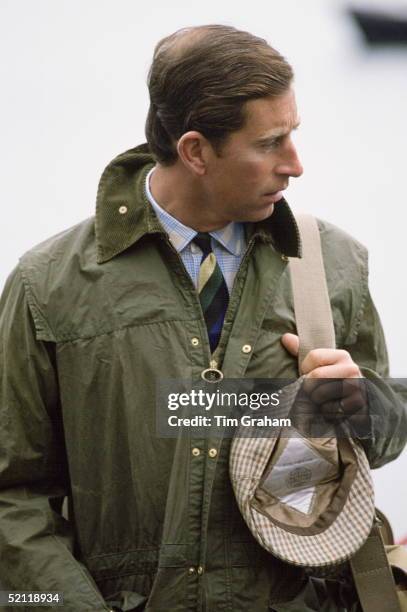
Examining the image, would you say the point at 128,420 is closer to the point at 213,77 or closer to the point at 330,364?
the point at 330,364

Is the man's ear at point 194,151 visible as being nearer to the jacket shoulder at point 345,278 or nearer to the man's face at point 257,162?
the man's face at point 257,162

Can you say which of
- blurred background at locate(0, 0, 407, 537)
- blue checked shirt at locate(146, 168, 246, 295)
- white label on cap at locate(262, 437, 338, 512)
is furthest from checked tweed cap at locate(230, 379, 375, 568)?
blurred background at locate(0, 0, 407, 537)

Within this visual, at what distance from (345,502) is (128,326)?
1.64ft

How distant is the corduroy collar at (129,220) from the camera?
2.16 m

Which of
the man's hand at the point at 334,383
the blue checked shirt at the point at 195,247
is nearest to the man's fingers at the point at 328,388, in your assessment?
the man's hand at the point at 334,383

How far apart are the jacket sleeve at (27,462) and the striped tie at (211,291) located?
0.30 metres

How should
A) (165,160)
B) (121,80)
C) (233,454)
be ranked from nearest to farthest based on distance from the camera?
(233,454) < (165,160) < (121,80)

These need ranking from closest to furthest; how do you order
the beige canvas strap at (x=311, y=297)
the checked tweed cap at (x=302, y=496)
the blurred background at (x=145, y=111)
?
1. the checked tweed cap at (x=302, y=496)
2. the beige canvas strap at (x=311, y=297)
3. the blurred background at (x=145, y=111)

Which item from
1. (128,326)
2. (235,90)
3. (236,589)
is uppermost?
(235,90)

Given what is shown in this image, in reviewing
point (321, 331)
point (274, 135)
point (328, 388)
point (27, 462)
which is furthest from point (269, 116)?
point (27, 462)

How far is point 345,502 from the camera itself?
2.05 meters

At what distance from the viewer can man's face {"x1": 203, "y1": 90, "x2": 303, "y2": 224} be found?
6.93 ft

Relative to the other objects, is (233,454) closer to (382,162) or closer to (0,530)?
(0,530)

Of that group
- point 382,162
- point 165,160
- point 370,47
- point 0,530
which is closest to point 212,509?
point 0,530
